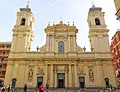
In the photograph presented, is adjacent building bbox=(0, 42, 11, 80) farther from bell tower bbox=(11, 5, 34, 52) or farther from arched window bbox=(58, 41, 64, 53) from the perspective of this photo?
arched window bbox=(58, 41, 64, 53)

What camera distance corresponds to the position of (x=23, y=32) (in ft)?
114

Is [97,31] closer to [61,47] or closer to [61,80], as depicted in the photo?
[61,47]

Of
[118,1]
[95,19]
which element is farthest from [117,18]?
[95,19]

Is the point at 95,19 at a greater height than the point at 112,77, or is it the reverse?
the point at 95,19

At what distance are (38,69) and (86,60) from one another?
925 centimetres

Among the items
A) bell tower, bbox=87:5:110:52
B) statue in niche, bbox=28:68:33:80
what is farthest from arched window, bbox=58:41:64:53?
statue in niche, bbox=28:68:33:80

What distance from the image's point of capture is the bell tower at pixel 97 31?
33.1m

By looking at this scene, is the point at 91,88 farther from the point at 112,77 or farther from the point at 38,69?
the point at 38,69

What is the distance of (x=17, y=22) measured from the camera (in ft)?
119

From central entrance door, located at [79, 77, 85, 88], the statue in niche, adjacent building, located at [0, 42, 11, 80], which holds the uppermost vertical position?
adjacent building, located at [0, 42, 11, 80]

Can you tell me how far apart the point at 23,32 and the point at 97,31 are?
15.5 meters

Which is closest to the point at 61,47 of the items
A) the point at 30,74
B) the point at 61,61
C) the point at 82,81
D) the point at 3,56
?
the point at 61,61

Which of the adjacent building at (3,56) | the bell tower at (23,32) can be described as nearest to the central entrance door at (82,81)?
the bell tower at (23,32)

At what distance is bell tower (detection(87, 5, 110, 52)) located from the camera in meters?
33.1
